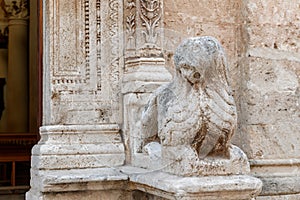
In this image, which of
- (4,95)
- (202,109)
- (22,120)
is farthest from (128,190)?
(4,95)

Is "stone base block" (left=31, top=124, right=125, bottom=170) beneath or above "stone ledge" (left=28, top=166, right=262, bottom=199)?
above

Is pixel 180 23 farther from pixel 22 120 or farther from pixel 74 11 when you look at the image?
pixel 22 120

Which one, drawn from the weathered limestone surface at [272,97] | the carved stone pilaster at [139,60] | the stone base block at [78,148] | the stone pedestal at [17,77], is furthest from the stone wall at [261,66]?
the stone pedestal at [17,77]

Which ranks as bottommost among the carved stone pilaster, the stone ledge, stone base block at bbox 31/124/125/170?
the stone ledge

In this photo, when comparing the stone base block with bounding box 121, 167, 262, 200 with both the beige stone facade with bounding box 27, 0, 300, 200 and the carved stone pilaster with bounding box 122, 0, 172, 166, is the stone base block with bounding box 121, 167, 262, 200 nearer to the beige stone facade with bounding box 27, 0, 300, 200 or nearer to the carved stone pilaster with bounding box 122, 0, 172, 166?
the beige stone facade with bounding box 27, 0, 300, 200

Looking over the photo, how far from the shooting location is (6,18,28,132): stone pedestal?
9836mm

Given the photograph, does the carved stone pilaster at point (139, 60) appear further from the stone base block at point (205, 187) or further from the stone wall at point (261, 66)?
the stone base block at point (205, 187)

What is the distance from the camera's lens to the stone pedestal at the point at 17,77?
387 inches

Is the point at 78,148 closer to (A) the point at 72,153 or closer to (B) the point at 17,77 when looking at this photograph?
(A) the point at 72,153

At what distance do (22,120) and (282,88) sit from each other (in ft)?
20.2

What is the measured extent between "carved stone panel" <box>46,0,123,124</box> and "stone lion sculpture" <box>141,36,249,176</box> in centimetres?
96

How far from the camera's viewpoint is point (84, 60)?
13.6 feet

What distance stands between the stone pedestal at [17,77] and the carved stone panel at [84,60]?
5888 millimetres

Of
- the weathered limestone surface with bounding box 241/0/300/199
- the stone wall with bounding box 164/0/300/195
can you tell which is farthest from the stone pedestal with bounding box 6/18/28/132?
the weathered limestone surface with bounding box 241/0/300/199
